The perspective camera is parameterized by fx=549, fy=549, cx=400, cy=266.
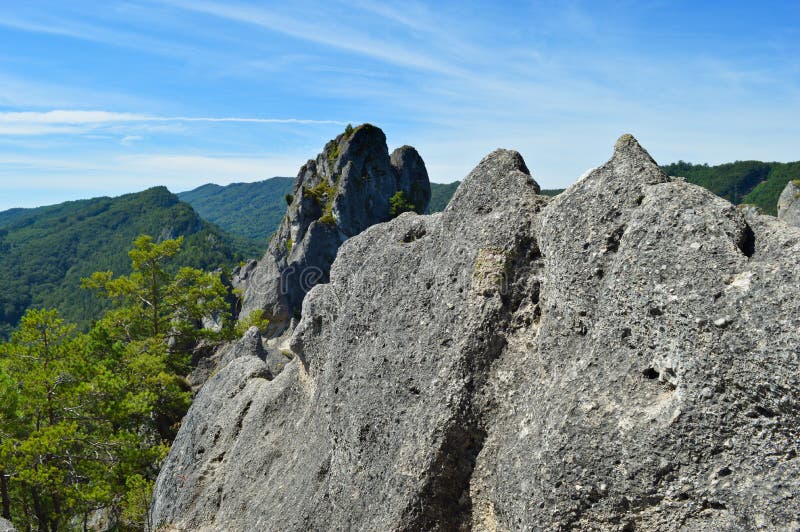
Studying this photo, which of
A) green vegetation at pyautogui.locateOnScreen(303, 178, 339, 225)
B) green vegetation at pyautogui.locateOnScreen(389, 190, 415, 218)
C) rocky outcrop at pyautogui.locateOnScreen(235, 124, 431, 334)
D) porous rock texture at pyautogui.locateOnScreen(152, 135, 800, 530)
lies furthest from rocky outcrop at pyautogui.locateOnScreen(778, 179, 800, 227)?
porous rock texture at pyautogui.locateOnScreen(152, 135, 800, 530)

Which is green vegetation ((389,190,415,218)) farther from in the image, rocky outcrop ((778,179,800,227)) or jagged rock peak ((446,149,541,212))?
jagged rock peak ((446,149,541,212))

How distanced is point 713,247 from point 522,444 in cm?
446

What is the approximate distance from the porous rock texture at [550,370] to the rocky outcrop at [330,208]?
5562cm

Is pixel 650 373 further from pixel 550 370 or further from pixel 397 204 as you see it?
pixel 397 204

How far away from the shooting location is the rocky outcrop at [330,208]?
235ft

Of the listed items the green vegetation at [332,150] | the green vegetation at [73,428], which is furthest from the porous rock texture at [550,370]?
the green vegetation at [332,150]

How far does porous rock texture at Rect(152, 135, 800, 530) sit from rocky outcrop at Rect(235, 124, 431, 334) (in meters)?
55.6

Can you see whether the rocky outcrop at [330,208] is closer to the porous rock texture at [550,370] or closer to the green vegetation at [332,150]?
the green vegetation at [332,150]

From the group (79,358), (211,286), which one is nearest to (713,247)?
Answer: (79,358)

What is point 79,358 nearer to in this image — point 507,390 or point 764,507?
point 507,390

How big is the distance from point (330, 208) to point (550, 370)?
73.9 m

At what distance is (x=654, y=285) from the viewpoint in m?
8.13

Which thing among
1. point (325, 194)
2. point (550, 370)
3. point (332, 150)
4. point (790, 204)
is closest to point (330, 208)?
point (325, 194)

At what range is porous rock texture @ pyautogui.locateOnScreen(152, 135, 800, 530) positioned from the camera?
7.03 m
